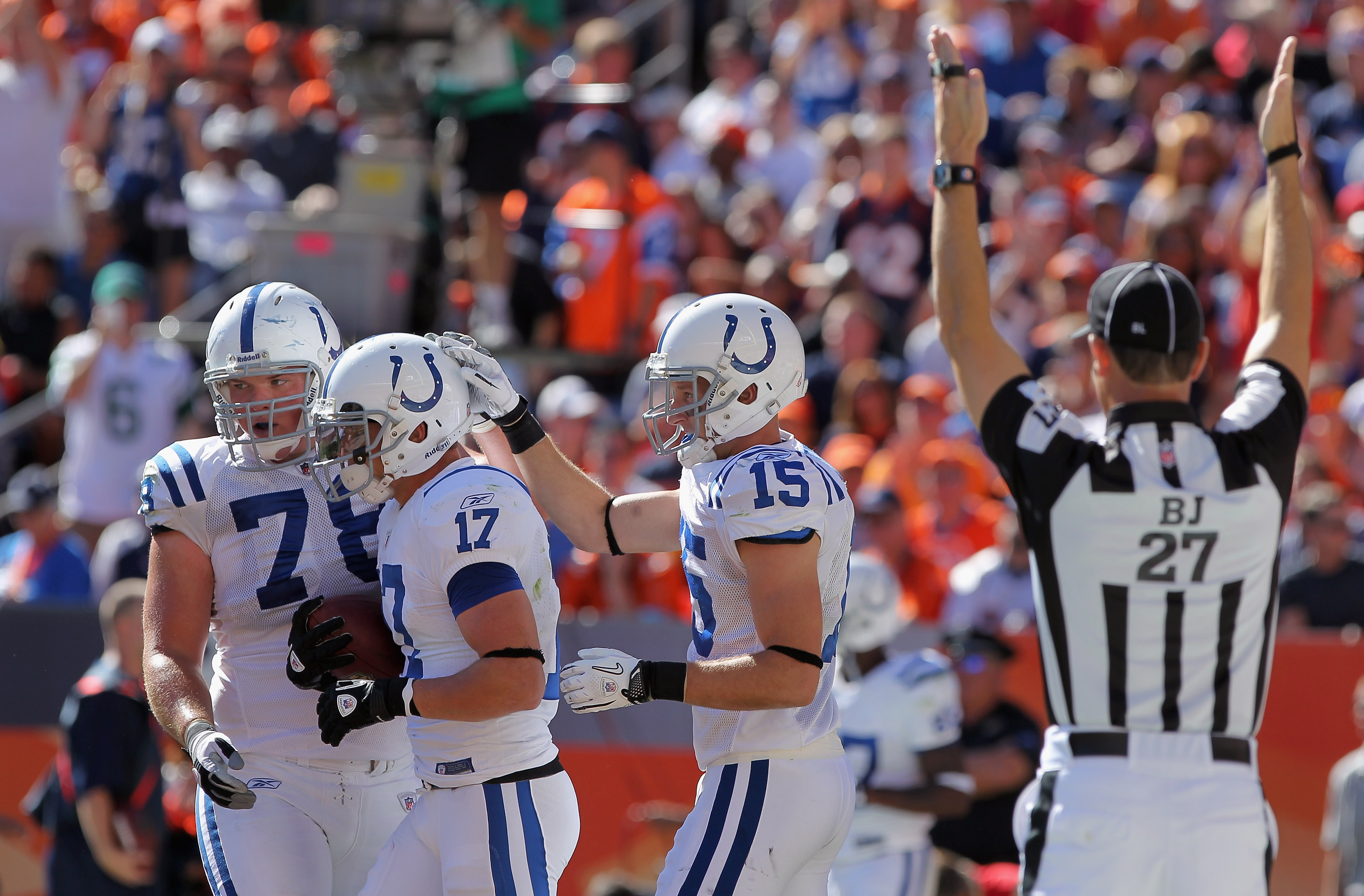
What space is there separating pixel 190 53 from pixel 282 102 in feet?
8.10

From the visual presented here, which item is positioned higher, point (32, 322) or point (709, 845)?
point (32, 322)

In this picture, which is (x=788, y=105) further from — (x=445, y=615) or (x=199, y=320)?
(x=445, y=615)

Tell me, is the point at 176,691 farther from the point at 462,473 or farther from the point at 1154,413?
the point at 1154,413

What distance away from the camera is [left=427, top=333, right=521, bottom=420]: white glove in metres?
4.03

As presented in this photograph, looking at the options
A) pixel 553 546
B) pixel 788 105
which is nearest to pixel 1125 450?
pixel 553 546

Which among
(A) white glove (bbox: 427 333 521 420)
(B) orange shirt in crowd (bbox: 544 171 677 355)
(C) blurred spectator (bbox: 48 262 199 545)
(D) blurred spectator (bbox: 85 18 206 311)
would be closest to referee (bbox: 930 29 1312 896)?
(A) white glove (bbox: 427 333 521 420)

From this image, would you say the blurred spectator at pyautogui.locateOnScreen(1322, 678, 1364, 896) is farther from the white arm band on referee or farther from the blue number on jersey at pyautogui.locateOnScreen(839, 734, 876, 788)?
the blue number on jersey at pyautogui.locateOnScreen(839, 734, 876, 788)

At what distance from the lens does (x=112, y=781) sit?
6.14m

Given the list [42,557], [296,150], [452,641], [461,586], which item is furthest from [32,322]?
[461,586]

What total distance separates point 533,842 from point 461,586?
1.91ft

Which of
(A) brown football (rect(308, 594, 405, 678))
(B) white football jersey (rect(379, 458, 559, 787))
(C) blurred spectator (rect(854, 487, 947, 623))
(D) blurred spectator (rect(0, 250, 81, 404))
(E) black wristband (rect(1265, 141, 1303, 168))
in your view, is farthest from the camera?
(D) blurred spectator (rect(0, 250, 81, 404))

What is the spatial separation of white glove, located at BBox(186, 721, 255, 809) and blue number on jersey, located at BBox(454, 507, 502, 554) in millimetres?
689

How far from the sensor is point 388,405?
3703 millimetres

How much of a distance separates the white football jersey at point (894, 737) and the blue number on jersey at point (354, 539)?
247cm
